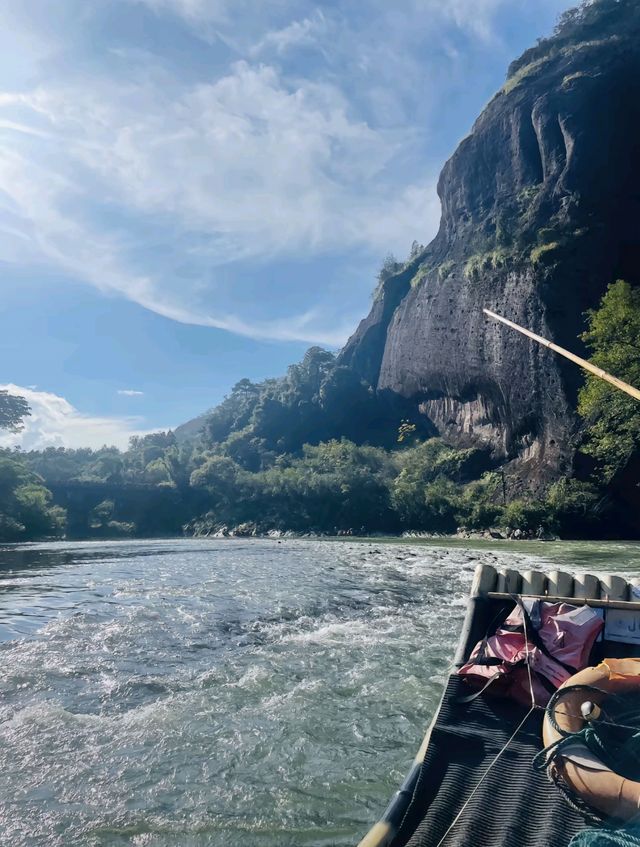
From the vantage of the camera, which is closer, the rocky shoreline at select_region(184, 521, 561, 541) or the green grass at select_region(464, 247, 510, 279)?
the rocky shoreline at select_region(184, 521, 561, 541)

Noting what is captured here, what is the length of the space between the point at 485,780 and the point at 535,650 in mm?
1345

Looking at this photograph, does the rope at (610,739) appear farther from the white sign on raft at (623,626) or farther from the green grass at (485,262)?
the green grass at (485,262)

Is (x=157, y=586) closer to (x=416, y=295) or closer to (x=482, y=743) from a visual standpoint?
(x=482, y=743)

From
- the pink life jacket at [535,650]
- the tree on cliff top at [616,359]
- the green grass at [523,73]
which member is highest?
the green grass at [523,73]

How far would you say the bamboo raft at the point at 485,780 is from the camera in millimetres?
3508

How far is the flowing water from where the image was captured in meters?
4.47

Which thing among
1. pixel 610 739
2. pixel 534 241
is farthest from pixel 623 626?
pixel 534 241

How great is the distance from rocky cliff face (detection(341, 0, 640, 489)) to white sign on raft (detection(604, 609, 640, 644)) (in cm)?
5120

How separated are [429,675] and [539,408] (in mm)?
55684

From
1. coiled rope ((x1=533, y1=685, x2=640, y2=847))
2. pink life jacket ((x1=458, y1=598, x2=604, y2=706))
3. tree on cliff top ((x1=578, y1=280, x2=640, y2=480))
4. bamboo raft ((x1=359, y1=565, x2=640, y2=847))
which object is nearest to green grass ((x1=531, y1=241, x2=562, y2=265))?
tree on cliff top ((x1=578, y1=280, x2=640, y2=480))

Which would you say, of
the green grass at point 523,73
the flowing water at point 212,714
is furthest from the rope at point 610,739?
the green grass at point 523,73

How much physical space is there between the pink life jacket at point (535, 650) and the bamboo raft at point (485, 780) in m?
0.14

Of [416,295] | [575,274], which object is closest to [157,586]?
[575,274]

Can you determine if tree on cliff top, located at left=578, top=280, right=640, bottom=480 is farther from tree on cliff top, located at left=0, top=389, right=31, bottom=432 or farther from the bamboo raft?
tree on cliff top, located at left=0, top=389, right=31, bottom=432
